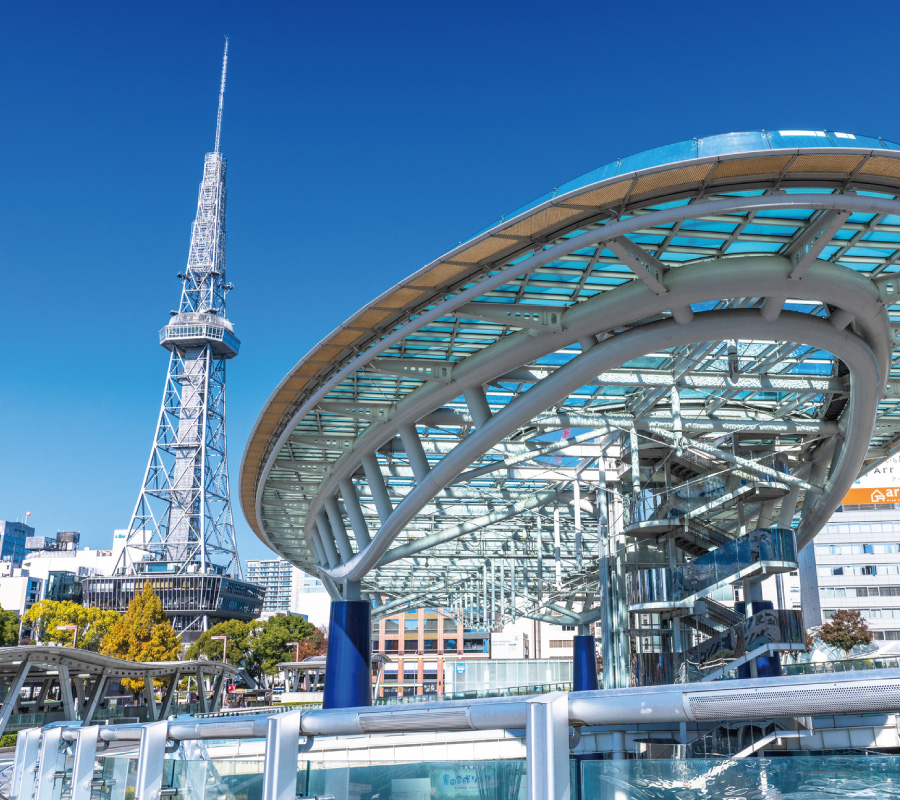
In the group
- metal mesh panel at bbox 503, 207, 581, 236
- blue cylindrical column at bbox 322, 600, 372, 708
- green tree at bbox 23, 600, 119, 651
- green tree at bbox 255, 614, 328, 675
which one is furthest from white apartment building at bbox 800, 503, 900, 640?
metal mesh panel at bbox 503, 207, 581, 236

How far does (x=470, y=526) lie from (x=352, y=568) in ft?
18.8

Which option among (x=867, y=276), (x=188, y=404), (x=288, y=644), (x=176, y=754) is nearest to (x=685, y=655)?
(x=867, y=276)

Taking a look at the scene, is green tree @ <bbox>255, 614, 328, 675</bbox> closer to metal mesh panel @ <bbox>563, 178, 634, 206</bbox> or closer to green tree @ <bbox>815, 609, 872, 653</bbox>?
green tree @ <bbox>815, 609, 872, 653</bbox>

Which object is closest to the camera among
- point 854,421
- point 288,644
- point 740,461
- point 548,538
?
point 854,421

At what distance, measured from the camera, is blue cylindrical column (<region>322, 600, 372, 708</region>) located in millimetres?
29359

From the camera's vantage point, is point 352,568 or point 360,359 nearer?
point 360,359

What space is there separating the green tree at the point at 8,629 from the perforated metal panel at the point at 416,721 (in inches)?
2783

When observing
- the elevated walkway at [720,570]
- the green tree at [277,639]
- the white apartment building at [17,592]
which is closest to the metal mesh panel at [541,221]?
the elevated walkway at [720,570]

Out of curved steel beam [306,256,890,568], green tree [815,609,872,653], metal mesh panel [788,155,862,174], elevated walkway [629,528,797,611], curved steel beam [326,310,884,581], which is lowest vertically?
green tree [815,609,872,653]

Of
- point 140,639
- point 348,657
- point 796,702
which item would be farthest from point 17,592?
point 796,702

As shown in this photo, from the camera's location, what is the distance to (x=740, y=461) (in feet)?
91.0

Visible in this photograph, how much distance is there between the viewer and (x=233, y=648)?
9269 cm

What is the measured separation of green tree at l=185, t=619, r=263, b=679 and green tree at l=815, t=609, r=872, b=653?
55.2 meters

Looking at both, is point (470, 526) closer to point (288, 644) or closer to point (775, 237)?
point (775, 237)
